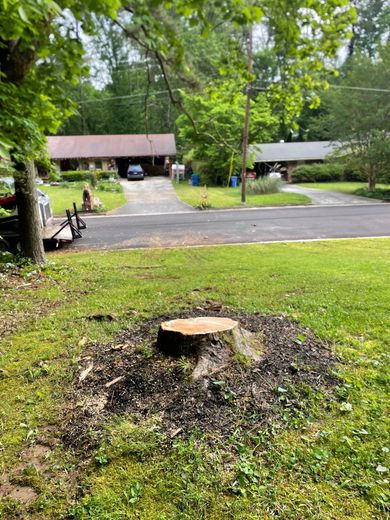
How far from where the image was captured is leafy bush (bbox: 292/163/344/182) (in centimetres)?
3316

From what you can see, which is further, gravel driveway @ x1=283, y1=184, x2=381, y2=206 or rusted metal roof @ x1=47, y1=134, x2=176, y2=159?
rusted metal roof @ x1=47, y1=134, x2=176, y2=159

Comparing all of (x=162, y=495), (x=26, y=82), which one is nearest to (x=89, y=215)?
(x=26, y=82)

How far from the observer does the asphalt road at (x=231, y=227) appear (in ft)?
37.4

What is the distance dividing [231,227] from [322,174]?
2352 centimetres

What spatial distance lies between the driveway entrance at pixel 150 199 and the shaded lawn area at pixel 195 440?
14.1 metres

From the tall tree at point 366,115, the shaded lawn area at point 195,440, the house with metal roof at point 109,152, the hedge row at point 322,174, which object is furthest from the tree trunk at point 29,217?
the hedge row at point 322,174

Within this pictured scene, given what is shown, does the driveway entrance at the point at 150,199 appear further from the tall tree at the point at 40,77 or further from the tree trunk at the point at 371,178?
the tall tree at the point at 40,77

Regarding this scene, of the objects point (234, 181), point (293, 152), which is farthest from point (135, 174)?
point (293, 152)

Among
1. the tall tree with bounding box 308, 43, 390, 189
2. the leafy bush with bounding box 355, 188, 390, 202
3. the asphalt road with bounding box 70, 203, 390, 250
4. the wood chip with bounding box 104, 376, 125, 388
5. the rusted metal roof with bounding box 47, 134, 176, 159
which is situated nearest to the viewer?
the wood chip with bounding box 104, 376, 125, 388

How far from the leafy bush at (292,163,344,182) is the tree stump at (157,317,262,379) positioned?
3256cm

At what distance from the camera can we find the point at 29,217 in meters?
7.30

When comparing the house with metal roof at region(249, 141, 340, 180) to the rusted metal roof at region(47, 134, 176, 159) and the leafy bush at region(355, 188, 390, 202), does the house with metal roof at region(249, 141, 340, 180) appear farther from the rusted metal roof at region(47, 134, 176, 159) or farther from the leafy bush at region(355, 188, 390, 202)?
the leafy bush at region(355, 188, 390, 202)

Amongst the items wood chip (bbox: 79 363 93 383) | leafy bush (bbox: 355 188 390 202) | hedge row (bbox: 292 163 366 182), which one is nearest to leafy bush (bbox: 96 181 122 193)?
hedge row (bbox: 292 163 366 182)

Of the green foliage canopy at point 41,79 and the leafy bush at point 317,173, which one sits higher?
the green foliage canopy at point 41,79
